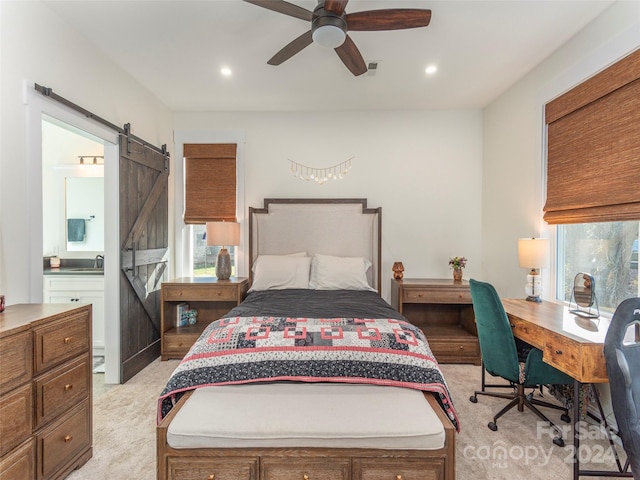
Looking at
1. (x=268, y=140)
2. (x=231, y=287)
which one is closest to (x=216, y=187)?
(x=268, y=140)

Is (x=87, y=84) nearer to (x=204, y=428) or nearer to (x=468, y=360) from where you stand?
(x=204, y=428)

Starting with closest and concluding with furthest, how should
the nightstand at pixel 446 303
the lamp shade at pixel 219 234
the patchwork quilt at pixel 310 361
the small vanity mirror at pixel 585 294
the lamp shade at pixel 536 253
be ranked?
the patchwork quilt at pixel 310 361
the small vanity mirror at pixel 585 294
the lamp shade at pixel 536 253
the nightstand at pixel 446 303
the lamp shade at pixel 219 234

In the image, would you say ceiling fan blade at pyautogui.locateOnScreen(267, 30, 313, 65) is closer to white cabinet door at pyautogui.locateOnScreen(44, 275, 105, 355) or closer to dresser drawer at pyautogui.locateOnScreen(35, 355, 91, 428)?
dresser drawer at pyautogui.locateOnScreen(35, 355, 91, 428)

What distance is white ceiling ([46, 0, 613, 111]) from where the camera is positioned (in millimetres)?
2203

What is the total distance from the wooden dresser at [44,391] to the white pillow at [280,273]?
1.70m

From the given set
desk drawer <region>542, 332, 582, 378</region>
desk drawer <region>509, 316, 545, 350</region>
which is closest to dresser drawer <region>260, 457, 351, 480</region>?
desk drawer <region>542, 332, 582, 378</region>

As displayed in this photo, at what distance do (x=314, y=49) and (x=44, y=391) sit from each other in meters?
2.95

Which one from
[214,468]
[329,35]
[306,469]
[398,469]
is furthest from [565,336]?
[329,35]

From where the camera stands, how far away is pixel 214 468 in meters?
1.40

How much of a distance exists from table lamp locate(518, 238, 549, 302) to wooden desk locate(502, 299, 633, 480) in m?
0.26

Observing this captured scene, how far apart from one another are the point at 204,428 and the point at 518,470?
183 centimetres

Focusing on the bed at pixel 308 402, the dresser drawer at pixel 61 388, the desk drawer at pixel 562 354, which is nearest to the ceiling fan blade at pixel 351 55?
the bed at pixel 308 402

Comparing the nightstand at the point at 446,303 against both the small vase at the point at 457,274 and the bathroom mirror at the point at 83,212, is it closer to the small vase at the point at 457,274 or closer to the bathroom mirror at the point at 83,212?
the small vase at the point at 457,274

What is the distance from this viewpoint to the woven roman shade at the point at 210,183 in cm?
397
